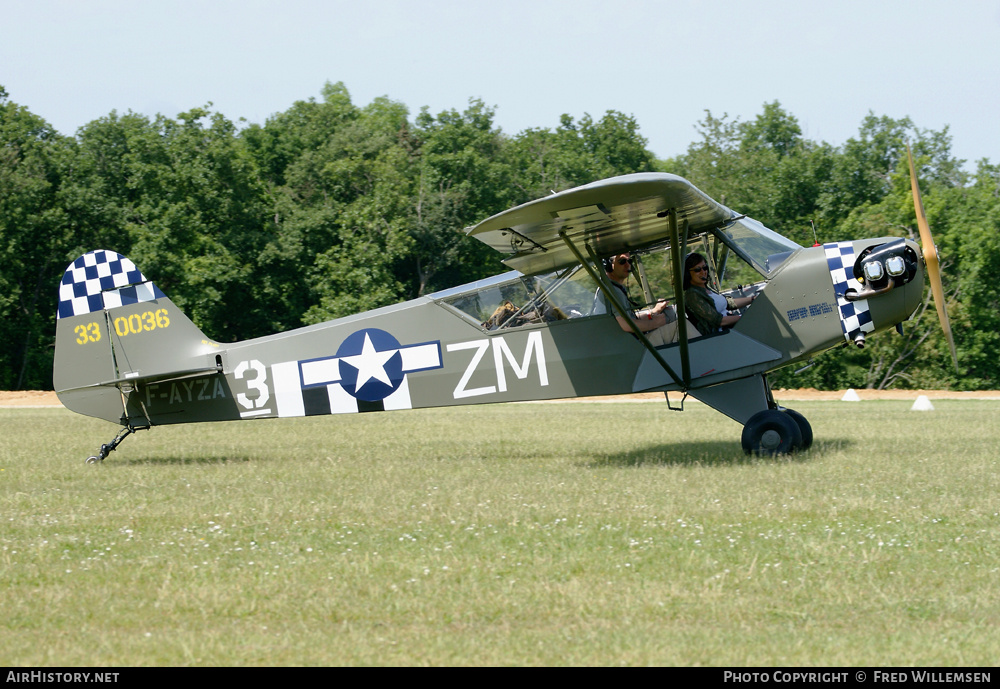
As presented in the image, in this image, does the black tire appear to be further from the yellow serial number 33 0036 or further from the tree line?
the tree line

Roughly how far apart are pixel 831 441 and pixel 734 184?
38533 mm

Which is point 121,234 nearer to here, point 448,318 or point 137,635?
→ point 448,318

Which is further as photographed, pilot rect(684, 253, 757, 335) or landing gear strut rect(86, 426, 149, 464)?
landing gear strut rect(86, 426, 149, 464)

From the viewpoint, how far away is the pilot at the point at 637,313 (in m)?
9.80

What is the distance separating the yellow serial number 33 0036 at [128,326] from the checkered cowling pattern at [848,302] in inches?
310

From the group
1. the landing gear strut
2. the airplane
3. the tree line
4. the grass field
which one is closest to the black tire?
the airplane

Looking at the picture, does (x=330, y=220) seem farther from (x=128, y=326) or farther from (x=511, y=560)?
(x=511, y=560)

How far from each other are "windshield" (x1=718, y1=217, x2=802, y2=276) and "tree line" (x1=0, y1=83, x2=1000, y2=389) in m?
25.1

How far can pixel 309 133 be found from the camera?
56.3m

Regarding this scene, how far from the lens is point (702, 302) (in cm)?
964

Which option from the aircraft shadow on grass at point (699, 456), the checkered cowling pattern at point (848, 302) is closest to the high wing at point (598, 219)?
the checkered cowling pattern at point (848, 302)

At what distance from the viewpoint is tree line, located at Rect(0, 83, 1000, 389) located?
116 feet
